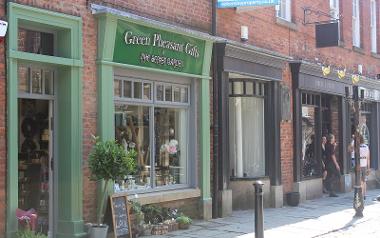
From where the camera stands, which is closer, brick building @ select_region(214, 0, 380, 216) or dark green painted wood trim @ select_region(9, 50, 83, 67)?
dark green painted wood trim @ select_region(9, 50, 83, 67)

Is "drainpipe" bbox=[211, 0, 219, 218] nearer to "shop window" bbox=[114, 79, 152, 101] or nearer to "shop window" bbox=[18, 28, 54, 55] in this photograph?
"shop window" bbox=[114, 79, 152, 101]

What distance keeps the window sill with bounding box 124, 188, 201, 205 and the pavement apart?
0.58 metres

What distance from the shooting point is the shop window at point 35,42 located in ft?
28.5

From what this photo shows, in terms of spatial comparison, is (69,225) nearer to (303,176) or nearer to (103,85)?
(103,85)

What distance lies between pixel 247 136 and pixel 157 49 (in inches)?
175

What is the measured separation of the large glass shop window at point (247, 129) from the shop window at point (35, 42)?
18.0 feet

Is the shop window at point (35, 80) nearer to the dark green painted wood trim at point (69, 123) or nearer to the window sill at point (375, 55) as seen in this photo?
the dark green painted wood trim at point (69, 123)

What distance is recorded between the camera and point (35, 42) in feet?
29.3

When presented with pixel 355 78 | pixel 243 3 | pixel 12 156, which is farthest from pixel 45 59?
pixel 355 78

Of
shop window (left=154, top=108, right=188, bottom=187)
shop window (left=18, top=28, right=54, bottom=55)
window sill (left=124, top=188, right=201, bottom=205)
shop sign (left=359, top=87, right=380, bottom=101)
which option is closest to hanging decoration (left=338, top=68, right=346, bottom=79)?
shop sign (left=359, top=87, right=380, bottom=101)

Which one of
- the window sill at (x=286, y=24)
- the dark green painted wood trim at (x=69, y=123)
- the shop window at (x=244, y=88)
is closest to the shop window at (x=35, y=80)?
the dark green painted wood trim at (x=69, y=123)

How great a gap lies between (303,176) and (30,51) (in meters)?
9.47

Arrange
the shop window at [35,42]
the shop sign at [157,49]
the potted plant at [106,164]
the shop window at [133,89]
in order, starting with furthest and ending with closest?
1. the shop window at [133,89]
2. the shop sign at [157,49]
3. the shop window at [35,42]
4. the potted plant at [106,164]

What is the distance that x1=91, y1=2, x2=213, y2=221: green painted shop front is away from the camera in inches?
380
